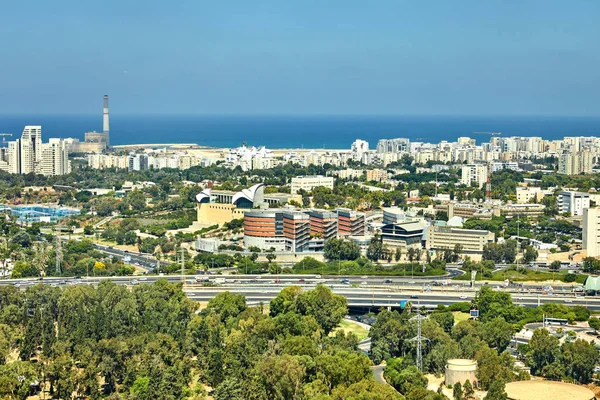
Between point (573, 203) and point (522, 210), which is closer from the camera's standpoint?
point (573, 203)

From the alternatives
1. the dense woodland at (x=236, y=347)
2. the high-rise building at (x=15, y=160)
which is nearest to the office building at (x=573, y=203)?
the dense woodland at (x=236, y=347)

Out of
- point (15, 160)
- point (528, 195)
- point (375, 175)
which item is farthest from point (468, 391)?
point (15, 160)

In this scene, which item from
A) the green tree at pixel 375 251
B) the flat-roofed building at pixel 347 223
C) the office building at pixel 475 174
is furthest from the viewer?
the office building at pixel 475 174

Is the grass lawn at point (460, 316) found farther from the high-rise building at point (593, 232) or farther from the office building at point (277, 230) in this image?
the office building at point (277, 230)

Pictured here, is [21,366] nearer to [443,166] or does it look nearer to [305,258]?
[305,258]

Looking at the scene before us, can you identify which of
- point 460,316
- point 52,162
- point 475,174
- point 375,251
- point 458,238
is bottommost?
point 460,316

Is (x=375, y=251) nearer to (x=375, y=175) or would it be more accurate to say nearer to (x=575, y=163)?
(x=375, y=175)

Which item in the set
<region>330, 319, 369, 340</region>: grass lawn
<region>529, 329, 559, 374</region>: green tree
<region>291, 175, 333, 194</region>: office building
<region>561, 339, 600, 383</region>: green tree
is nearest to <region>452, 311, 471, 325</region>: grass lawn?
<region>330, 319, 369, 340</region>: grass lawn
